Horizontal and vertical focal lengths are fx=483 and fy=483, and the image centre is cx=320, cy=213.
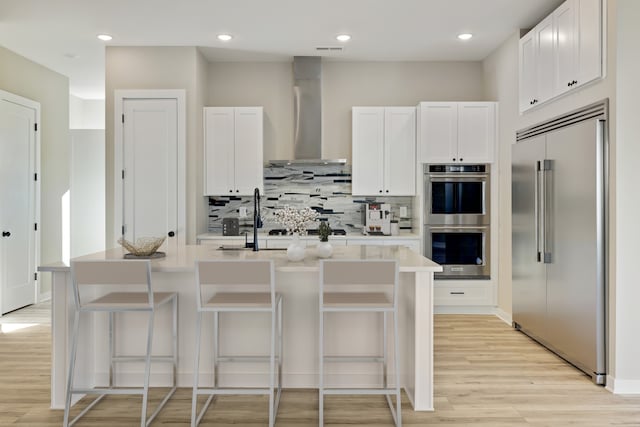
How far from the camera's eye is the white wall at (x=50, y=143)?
584 centimetres

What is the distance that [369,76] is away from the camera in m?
5.87

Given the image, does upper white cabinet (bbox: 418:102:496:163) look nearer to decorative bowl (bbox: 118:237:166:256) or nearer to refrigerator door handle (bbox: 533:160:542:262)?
refrigerator door handle (bbox: 533:160:542:262)

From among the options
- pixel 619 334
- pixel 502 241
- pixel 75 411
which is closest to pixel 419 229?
pixel 502 241

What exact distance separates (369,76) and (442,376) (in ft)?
12.2

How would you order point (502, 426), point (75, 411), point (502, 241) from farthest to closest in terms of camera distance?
point (502, 241) → point (75, 411) → point (502, 426)

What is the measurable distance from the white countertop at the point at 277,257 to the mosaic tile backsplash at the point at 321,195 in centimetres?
218

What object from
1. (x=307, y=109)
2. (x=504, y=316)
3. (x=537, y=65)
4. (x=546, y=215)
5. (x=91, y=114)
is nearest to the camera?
(x=546, y=215)

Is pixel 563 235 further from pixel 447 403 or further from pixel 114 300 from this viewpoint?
pixel 114 300

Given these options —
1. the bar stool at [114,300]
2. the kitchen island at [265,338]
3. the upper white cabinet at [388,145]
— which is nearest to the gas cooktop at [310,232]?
the upper white cabinet at [388,145]

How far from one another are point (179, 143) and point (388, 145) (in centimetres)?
231

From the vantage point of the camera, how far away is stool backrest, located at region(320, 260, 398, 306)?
261cm

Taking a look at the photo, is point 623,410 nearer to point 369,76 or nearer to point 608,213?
point 608,213

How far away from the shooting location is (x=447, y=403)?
3018 mm

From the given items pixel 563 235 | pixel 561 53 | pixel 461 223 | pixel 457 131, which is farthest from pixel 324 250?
pixel 457 131
